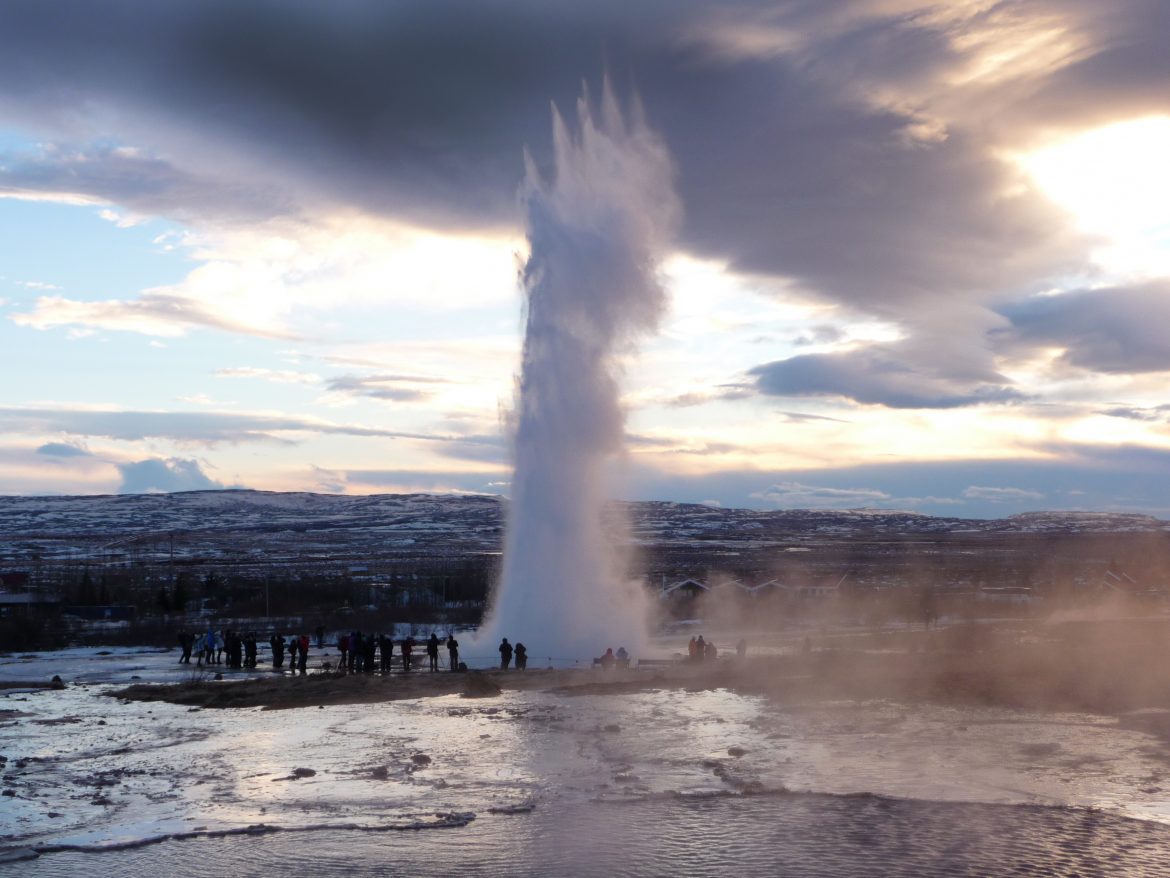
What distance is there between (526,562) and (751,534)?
147 meters

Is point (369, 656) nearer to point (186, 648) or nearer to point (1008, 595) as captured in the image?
point (186, 648)

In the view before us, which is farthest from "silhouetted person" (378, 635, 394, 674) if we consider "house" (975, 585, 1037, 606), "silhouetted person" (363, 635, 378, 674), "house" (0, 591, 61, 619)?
"house" (975, 585, 1037, 606)

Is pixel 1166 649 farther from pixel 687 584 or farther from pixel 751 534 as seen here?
pixel 751 534

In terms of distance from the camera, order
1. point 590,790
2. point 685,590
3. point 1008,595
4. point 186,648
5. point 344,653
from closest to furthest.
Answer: point 590,790 → point 344,653 → point 186,648 → point 685,590 → point 1008,595

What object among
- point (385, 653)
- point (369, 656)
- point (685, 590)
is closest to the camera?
point (385, 653)

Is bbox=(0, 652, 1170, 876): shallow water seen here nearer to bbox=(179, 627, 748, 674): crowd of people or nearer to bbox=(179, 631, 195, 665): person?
bbox=(179, 627, 748, 674): crowd of people

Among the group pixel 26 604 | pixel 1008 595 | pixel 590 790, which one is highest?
pixel 590 790

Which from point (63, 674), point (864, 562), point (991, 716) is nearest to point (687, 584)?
point (63, 674)

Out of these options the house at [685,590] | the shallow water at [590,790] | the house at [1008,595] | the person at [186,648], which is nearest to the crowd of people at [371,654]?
the person at [186,648]

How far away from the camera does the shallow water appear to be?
10.5 m

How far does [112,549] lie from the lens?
131500 mm

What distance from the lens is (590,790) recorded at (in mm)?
13008

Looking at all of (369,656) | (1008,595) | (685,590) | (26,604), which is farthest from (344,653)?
(1008,595)

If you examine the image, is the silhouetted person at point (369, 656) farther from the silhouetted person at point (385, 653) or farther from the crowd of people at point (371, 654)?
the silhouetted person at point (385, 653)
